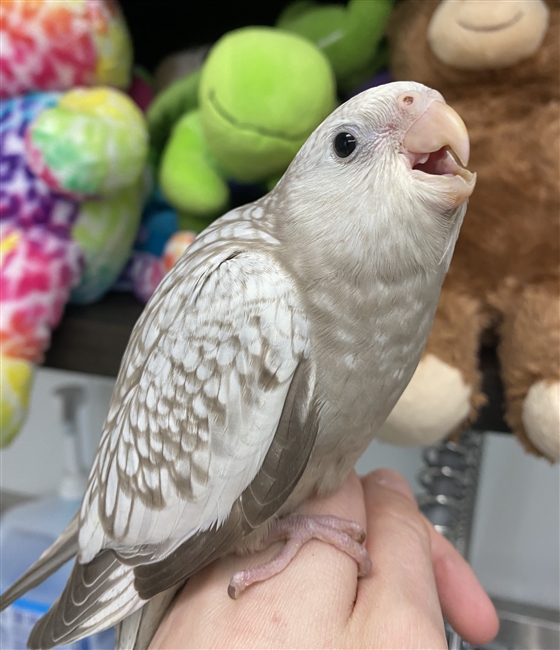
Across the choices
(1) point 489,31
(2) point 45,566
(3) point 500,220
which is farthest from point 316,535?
(1) point 489,31

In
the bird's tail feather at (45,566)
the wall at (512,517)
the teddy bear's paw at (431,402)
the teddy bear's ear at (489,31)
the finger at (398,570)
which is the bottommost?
the wall at (512,517)

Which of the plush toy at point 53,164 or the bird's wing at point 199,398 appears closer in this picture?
the bird's wing at point 199,398

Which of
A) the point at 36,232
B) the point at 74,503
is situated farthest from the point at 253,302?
the point at 74,503

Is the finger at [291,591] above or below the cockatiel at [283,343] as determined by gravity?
below

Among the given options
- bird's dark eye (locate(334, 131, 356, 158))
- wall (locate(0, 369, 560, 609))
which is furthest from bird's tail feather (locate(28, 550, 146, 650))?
wall (locate(0, 369, 560, 609))

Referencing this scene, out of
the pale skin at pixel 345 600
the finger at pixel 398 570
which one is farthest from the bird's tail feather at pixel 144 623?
the finger at pixel 398 570

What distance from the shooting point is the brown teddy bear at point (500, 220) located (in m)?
0.54

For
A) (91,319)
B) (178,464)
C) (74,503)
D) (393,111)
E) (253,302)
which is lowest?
(74,503)

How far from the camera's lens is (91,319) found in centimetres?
73

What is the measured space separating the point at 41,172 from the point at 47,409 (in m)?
0.74

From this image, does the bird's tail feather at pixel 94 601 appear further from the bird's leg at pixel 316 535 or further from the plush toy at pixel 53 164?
the plush toy at pixel 53 164

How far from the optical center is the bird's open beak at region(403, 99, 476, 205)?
35 cm

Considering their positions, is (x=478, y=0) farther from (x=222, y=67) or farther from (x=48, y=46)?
(x=48, y=46)

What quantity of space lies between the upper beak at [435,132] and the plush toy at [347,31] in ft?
1.16
